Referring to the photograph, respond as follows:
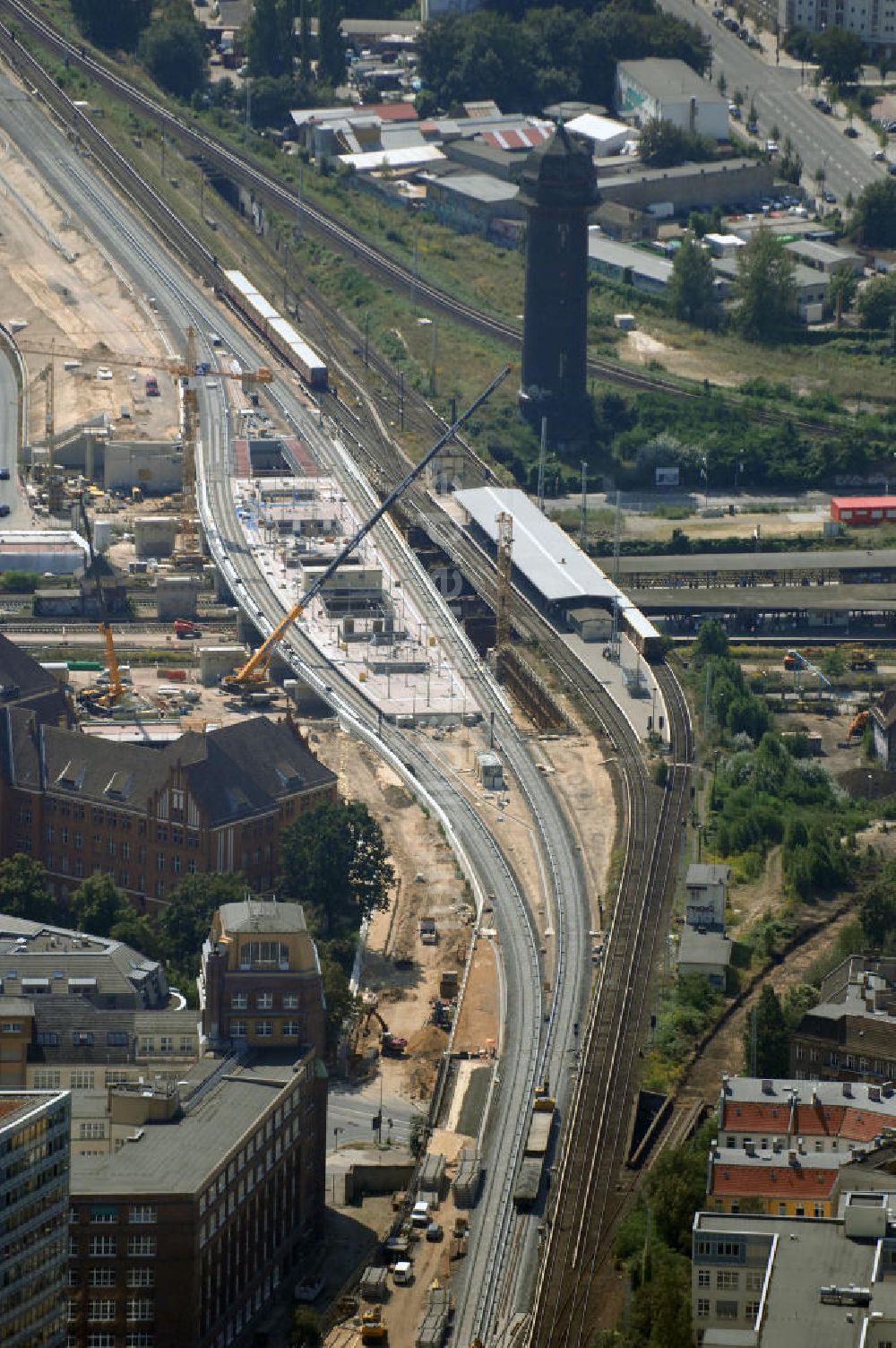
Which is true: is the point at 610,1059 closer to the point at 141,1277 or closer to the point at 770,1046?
the point at 770,1046

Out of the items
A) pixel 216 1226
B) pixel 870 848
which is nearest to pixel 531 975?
pixel 870 848

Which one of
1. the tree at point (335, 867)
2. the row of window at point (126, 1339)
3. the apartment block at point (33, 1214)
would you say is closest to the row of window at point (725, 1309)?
the apartment block at point (33, 1214)

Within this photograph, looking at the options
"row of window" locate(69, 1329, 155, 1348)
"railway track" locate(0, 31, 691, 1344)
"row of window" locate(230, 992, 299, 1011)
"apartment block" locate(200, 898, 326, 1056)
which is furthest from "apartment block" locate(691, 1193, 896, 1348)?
"row of window" locate(230, 992, 299, 1011)

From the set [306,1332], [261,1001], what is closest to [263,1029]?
[261,1001]

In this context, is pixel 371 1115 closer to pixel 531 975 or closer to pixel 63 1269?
pixel 531 975

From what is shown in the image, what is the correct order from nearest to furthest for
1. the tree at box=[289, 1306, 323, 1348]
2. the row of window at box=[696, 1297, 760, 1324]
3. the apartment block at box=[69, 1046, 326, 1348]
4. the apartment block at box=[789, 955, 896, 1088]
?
the row of window at box=[696, 1297, 760, 1324]
the apartment block at box=[69, 1046, 326, 1348]
the tree at box=[289, 1306, 323, 1348]
the apartment block at box=[789, 955, 896, 1088]

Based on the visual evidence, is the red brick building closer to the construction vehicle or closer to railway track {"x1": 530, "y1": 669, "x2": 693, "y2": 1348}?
railway track {"x1": 530, "y1": 669, "x2": 693, "y2": 1348}
